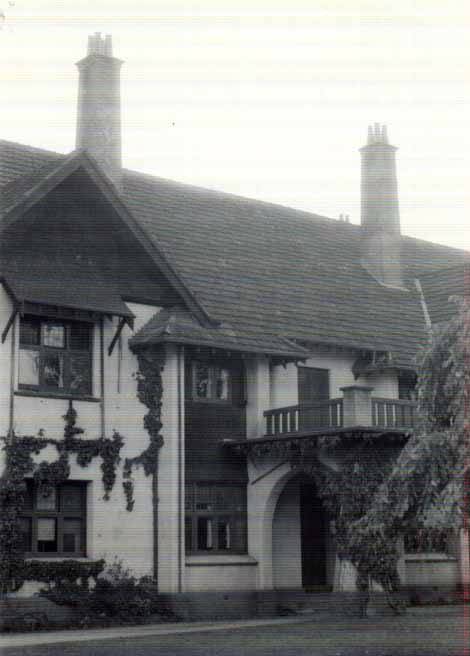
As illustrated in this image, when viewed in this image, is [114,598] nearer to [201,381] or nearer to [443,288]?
[201,381]

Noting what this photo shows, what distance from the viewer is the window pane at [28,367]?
2247 centimetres

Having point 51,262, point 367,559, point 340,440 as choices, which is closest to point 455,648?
point 367,559

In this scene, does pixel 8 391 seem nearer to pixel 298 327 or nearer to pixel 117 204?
pixel 117 204

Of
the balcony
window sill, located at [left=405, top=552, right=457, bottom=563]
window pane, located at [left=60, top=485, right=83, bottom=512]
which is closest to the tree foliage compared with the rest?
the balcony

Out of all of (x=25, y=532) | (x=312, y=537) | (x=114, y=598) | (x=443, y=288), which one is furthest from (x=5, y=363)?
(x=443, y=288)

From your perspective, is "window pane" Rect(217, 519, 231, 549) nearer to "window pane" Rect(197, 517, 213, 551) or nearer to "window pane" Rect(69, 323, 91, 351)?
"window pane" Rect(197, 517, 213, 551)

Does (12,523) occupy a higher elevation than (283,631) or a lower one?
higher

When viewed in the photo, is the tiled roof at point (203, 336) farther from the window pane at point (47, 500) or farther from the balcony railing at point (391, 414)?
the window pane at point (47, 500)

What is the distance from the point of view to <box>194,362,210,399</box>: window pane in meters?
25.3

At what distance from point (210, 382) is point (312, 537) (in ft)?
15.9

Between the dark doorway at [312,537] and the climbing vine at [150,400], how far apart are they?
459 centimetres

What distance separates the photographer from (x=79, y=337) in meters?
23.5

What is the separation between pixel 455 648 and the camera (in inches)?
655

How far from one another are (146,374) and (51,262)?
314cm
